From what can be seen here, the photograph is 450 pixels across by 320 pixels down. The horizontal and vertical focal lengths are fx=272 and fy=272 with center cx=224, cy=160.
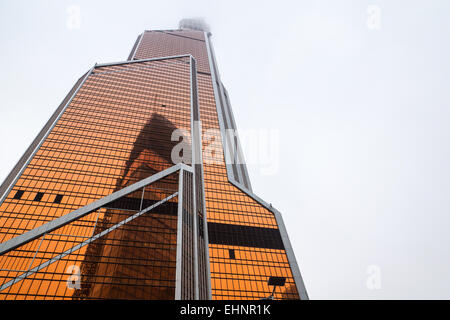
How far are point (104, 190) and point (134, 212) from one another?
18336 millimetres

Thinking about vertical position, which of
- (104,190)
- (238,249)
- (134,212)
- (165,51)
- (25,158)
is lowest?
(238,249)

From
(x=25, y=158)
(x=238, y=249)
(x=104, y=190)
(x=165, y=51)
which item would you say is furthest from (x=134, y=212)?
(x=165, y=51)

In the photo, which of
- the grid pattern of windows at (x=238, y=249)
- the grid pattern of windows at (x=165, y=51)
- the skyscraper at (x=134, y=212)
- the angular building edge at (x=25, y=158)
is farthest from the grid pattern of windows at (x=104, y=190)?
the grid pattern of windows at (x=165, y=51)

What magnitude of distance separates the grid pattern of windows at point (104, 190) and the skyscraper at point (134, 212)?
0.24 meters

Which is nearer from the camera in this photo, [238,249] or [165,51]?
[238,249]

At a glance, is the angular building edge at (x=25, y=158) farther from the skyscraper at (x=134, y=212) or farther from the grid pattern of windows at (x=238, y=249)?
the grid pattern of windows at (x=238, y=249)

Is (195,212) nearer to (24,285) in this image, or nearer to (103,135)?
(24,285)

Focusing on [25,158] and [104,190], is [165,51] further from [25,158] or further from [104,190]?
[104,190]

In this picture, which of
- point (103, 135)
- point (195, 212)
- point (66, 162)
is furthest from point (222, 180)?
point (66, 162)

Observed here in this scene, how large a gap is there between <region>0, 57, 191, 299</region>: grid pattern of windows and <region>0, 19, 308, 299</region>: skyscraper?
24cm

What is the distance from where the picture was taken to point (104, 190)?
233 feet

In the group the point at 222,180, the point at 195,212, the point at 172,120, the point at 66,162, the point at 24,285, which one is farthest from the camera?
the point at 172,120

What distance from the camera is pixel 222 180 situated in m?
90.6
